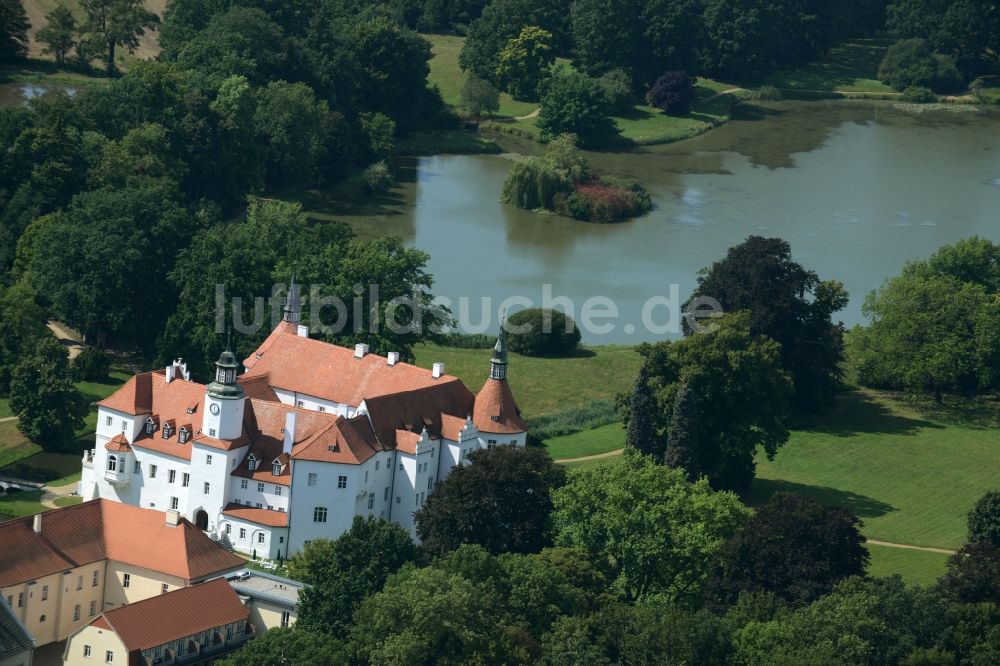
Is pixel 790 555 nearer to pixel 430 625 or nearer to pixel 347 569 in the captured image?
pixel 430 625

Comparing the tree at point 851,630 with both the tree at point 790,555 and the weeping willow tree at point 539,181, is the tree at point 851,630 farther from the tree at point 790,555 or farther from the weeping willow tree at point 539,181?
the weeping willow tree at point 539,181

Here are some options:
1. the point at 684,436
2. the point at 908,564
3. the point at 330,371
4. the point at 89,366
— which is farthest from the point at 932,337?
the point at 89,366

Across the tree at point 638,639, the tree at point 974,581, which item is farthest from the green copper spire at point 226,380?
the tree at point 974,581

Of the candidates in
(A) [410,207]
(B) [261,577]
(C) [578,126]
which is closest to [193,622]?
(B) [261,577]

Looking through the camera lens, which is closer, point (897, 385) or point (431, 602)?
point (431, 602)

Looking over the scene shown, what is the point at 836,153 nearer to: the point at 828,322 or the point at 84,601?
the point at 828,322

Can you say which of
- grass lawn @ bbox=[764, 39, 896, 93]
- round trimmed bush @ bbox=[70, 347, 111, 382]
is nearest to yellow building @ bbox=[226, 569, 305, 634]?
round trimmed bush @ bbox=[70, 347, 111, 382]
